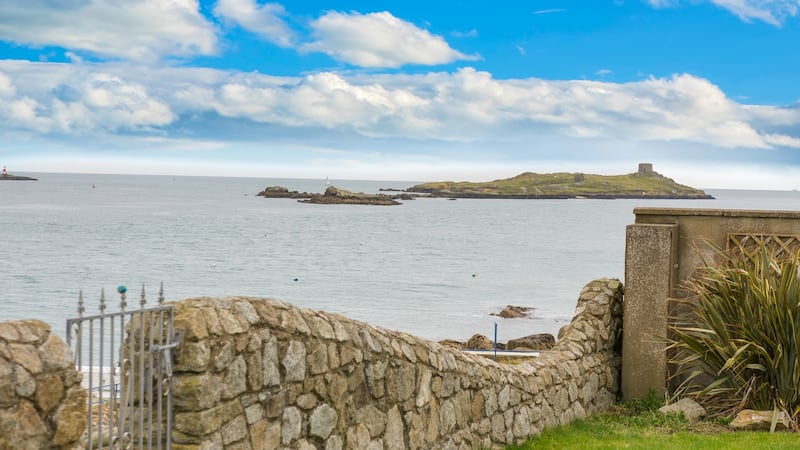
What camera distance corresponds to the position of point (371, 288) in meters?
50.7

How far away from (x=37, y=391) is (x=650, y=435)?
8.04m

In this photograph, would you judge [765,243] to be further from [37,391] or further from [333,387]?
[37,391]

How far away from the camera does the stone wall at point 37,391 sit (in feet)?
13.8

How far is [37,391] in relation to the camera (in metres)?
4.33

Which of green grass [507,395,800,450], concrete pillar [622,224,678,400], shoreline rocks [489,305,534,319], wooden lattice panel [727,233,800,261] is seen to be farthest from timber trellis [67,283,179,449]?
shoreline rocks [489,305,534,319]

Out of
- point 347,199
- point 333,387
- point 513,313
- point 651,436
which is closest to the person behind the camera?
point 333,387

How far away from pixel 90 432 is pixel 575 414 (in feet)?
27.0

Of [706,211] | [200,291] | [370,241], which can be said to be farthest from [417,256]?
[706,211]

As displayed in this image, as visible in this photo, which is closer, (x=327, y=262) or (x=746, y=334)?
(x=746, y=334)

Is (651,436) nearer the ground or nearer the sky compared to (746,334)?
nearer the ground

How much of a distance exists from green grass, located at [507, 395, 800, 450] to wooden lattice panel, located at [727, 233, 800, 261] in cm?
254

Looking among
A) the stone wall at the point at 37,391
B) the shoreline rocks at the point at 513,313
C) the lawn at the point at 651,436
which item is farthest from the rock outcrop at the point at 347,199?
the stone wall at the point at 37,391

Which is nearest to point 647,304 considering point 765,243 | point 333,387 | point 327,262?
point 765,243

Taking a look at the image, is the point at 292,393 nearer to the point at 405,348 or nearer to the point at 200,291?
the point at 405,348
